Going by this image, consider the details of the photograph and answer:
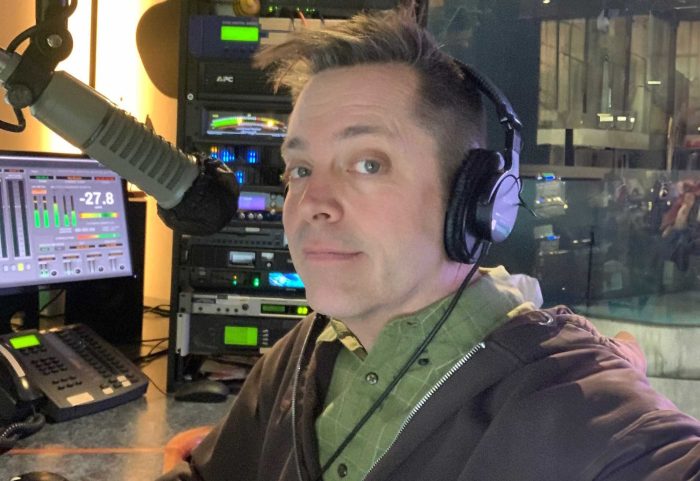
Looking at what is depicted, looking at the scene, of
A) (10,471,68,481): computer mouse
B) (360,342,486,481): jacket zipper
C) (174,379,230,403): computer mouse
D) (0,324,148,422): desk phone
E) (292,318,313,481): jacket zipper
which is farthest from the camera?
(174,379,230,403): computer mouse

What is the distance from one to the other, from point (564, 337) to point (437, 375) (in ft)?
0.48

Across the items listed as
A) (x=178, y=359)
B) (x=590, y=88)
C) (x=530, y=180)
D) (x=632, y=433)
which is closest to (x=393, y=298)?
(x=632, y=433)

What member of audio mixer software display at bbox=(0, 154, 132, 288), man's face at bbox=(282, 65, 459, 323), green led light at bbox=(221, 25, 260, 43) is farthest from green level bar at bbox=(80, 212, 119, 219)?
man's face at bbox=(282, 65, 459, 323)

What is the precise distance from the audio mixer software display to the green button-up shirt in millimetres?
892

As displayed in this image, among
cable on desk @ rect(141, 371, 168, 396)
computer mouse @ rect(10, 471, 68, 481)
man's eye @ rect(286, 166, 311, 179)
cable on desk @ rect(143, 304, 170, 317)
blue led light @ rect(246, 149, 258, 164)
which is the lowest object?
cable on desk @ rect(141, 371, 168, 396)

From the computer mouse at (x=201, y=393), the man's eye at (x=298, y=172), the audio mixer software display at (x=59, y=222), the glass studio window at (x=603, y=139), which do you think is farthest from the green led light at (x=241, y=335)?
the glass studio window at (x=603, y=139)

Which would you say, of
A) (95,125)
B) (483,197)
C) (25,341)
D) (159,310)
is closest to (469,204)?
(483,197)

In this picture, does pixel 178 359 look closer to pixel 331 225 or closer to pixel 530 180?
pixel 331 225

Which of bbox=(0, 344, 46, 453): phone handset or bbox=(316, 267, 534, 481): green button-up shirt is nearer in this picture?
bbox=(316, 267, 534, 481): green button-up shirt

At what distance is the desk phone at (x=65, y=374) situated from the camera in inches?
49.4

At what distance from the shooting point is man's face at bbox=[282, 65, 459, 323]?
2.60 ft

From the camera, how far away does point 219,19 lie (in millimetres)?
1432

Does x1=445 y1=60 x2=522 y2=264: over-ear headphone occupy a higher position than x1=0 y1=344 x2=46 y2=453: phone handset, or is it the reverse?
x1=445 y1=60 x2=522 y2=264: over-ear headphone

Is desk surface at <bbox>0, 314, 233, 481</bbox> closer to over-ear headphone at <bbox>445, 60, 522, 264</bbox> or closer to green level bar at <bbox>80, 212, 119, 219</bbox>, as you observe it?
green level bar at <bbox>80, 212, 119, 219</bbox>
